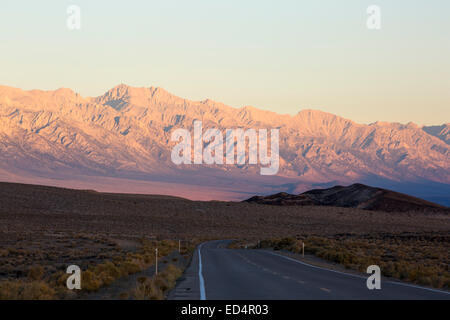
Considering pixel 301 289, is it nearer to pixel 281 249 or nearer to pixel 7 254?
pixel 7 254

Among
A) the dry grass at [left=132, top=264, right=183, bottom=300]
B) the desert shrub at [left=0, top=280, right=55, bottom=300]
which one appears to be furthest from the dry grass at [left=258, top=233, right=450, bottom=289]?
the desert shrub at [left=0, top=280, right=55, bottom=300]

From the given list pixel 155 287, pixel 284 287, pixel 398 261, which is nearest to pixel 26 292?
pixel 155 287

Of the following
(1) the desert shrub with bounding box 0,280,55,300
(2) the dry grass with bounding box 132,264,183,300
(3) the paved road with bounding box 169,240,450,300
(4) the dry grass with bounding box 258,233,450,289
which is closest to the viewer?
(1) the desert shrub with bounding box 0,280,55,300

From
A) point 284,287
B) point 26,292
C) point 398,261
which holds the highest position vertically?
point 26,292

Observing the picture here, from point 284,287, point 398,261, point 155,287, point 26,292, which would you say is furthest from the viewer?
point 398,261

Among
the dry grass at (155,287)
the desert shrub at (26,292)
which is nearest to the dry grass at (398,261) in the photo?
the dry grass at (155,287)

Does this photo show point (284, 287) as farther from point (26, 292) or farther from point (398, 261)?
point (398, 261)

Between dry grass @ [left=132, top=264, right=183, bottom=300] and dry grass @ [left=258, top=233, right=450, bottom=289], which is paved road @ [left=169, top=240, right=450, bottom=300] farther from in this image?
dry grass @ [left=258, top=233, right=450, bottom=289]

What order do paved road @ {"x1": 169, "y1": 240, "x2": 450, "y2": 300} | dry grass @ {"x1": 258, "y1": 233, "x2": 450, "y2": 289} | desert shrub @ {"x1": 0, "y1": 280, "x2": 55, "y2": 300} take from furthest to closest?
dry grass @ {"x1": 258, "y1": 233, "x2": 450, "y2": 289} < paved road @ {"x1": 169, "y1": 240, "x2": 450, "y2": 300} < desert shrub @ {"x1": 0, "y1": 280, "x2": 55, "y2": 300}

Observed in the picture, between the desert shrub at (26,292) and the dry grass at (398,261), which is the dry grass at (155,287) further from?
the dry grass at (398,261)

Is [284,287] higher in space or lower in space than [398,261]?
higher

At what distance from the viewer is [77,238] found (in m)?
65.1

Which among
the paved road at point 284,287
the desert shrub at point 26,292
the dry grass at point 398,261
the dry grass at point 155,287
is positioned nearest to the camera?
the desert shrub at point 26,292
